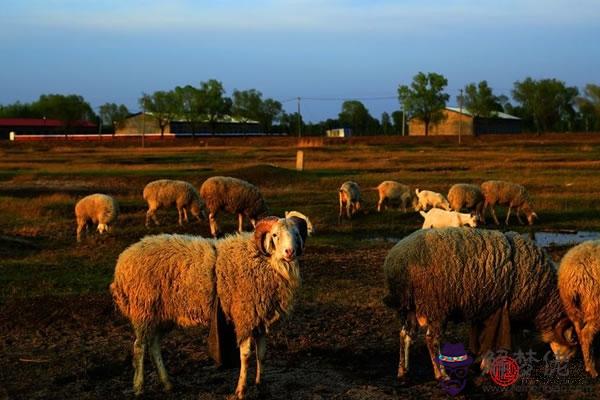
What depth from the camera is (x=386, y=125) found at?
143875mm

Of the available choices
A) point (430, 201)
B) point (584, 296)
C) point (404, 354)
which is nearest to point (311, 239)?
point (430, 201)

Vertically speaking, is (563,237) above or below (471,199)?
below

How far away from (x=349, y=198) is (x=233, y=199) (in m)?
4.51

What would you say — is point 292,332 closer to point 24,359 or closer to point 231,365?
point 231,365

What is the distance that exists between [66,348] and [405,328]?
16.0 feet

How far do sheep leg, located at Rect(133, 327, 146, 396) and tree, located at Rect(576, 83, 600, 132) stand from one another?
118 metres

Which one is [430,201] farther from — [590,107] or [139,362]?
[590,107]

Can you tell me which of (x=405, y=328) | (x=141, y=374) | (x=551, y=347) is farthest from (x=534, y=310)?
(x=141, y=374)

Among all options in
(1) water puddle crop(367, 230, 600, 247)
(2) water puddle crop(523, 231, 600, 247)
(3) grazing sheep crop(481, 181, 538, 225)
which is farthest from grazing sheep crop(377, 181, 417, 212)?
(2) water puddle crop(523, 231, 600, 247)

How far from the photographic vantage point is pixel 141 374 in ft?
25.2

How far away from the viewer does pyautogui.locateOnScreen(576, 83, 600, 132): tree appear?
112 m

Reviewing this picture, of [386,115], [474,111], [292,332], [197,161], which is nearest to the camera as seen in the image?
[292,332]

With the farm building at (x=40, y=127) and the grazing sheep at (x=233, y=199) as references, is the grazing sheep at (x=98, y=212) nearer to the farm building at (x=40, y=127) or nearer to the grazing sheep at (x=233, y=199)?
the grazing sheep at (x=233, y=199)

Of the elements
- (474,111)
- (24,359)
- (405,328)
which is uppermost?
(474,111)
